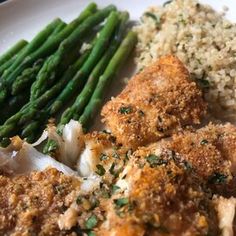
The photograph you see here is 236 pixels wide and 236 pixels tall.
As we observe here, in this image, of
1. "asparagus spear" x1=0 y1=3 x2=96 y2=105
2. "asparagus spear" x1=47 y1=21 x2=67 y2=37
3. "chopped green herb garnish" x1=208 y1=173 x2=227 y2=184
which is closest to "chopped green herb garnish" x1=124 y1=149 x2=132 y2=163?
"chopped green herb garnish" x1=208 y1=173 x2=227 y2=184

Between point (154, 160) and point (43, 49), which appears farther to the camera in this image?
point (43, 49)

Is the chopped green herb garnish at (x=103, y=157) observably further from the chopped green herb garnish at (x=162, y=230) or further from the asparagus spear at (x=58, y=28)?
the asparagus spear at (x=58, y=28)

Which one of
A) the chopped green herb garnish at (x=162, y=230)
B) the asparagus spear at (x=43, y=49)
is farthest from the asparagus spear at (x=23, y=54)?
the chopped green herb garnish at (x=162, y=230)

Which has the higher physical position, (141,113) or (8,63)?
(8,63)

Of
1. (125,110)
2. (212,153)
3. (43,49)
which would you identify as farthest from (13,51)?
(212,153)

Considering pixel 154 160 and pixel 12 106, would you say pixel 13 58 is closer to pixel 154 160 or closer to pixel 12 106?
pixel 12 106

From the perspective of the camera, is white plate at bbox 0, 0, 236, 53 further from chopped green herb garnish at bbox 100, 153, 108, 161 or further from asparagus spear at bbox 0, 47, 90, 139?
chopped green herb garnish at bbox 100, 153, 108, 161

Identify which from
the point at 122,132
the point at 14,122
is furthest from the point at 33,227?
the point at 14,122
